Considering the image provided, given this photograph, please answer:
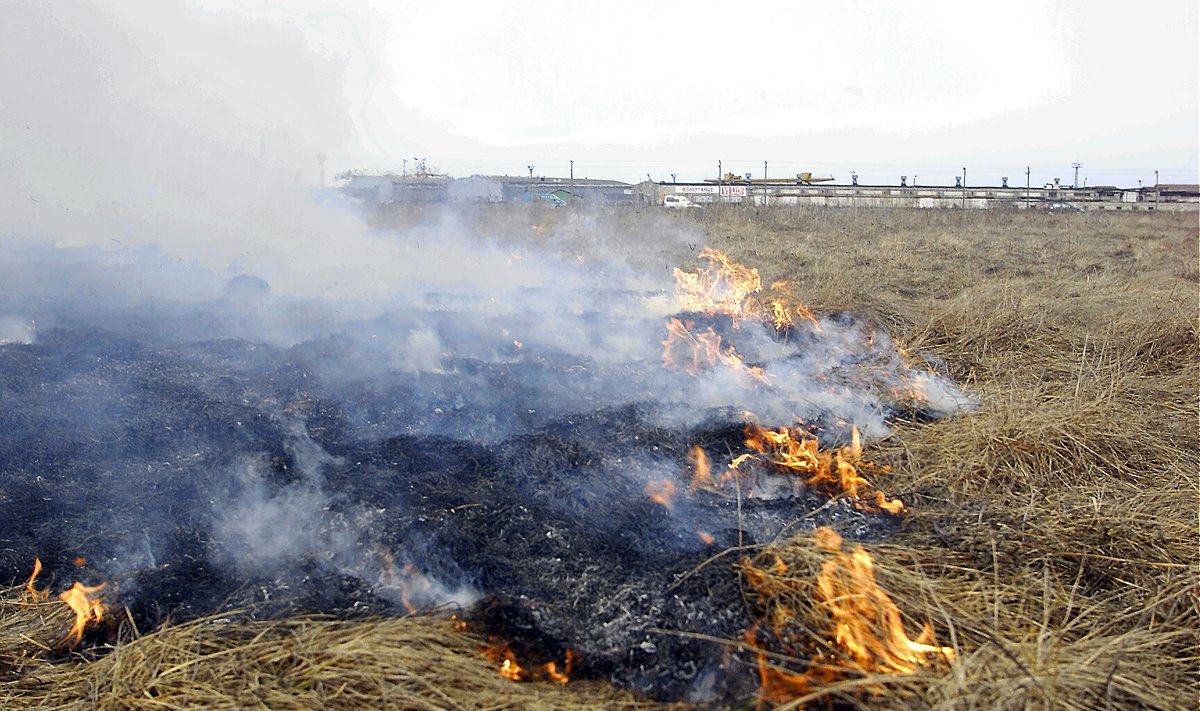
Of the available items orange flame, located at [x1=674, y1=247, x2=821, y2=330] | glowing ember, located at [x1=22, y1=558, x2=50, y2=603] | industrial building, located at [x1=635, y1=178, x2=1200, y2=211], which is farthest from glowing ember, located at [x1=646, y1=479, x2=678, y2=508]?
industrial building, located at [x1=635, y1=178, x2=1200, y2=211]

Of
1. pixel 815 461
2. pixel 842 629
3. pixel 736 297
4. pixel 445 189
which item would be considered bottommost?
pixel 842 629

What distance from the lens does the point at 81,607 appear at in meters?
3.04

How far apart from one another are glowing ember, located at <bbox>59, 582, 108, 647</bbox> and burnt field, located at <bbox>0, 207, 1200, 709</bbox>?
0.02m

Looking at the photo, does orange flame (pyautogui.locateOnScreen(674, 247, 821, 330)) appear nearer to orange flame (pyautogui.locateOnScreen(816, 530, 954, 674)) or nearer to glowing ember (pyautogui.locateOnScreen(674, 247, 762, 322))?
glowing ember (pyautogui.locateOnScreen(674, 247, 762, 322))

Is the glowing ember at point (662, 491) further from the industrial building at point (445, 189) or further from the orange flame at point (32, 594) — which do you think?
the industrial building at point (445, 189)

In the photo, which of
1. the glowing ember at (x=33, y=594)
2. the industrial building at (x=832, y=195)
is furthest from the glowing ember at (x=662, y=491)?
the industrial building at (x=832, y=195)

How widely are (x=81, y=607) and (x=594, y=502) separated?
242 centimetres

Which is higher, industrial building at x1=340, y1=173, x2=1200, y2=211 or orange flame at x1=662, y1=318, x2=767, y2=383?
industrial building at x1=340, y1=173, x2=1200, y2=211

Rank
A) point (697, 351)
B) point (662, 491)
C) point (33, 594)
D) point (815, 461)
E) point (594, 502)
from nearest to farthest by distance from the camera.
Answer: point (33, 594)
point (594, 502)
point (662, 491)
point (815, 461)
point (697, 351)

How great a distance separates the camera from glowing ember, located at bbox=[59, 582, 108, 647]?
292 cm

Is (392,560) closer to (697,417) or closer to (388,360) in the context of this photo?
(697,417)

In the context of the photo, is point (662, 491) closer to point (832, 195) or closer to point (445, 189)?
point (445, 189)

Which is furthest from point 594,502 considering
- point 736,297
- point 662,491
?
point 736,297

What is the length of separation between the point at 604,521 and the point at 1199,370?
5.78 metres
